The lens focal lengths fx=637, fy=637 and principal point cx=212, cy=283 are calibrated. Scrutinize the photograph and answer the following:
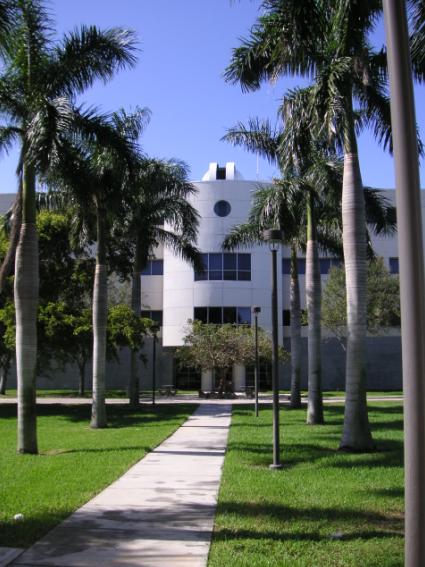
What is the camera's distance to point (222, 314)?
45.5 metres

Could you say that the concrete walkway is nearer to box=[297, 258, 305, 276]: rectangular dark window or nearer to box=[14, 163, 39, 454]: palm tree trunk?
box=[14, 163, 39, 454]: palm tree trunk

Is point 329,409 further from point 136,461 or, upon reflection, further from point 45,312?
point 136,461

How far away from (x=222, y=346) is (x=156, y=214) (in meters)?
12.7

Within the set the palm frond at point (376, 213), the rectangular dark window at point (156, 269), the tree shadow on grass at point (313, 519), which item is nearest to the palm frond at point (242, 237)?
the palm frond at point (376, 213)

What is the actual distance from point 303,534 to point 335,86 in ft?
30.3

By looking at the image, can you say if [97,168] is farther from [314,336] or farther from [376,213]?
[376,213]

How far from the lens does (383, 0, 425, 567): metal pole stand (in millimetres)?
4230

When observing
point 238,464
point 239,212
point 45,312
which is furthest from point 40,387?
point 238,464

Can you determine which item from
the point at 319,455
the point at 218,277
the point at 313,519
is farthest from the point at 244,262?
the point at 313,519

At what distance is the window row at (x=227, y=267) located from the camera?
45.7 meters

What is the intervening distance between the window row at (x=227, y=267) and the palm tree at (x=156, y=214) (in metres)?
17.3

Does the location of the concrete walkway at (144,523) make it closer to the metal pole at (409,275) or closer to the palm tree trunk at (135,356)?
the metal pole at (409,275)

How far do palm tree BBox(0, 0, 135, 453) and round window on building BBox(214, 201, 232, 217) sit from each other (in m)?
31.3

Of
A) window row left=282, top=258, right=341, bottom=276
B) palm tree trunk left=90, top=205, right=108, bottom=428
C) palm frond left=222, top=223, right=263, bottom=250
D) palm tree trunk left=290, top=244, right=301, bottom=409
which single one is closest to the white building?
window row left=282, top=258, right=341, bottom=276
